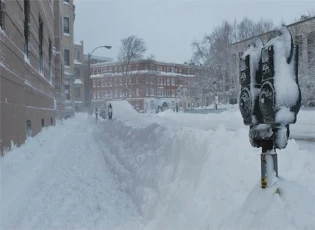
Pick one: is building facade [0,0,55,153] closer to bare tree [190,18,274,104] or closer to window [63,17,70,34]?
window [63,17,70,34]

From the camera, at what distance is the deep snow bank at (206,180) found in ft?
11.3

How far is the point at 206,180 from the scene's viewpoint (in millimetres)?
4137

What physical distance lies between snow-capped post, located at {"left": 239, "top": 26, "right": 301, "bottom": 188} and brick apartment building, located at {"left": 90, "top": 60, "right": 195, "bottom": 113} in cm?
6771

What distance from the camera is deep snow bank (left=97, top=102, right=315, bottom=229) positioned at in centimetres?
345

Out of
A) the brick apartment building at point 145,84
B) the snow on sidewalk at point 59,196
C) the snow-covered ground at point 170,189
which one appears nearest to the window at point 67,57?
the snow on sidewalk at point 59,196

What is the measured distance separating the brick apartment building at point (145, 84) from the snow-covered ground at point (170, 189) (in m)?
64.5

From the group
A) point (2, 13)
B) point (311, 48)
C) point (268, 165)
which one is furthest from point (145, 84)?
point (268, 165)

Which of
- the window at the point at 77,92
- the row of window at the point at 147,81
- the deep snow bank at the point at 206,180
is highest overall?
the row of window at the point at 147,81

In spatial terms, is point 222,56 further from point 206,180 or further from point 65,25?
point 206,180

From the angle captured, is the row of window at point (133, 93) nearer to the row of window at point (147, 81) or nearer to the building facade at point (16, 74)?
the row of window at point (147, 81)

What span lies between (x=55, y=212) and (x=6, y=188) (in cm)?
112

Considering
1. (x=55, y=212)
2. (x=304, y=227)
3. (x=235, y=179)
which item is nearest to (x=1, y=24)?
(x=55, y=212)

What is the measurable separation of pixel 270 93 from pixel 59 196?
13.3ft

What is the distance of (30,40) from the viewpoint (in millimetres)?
11180
